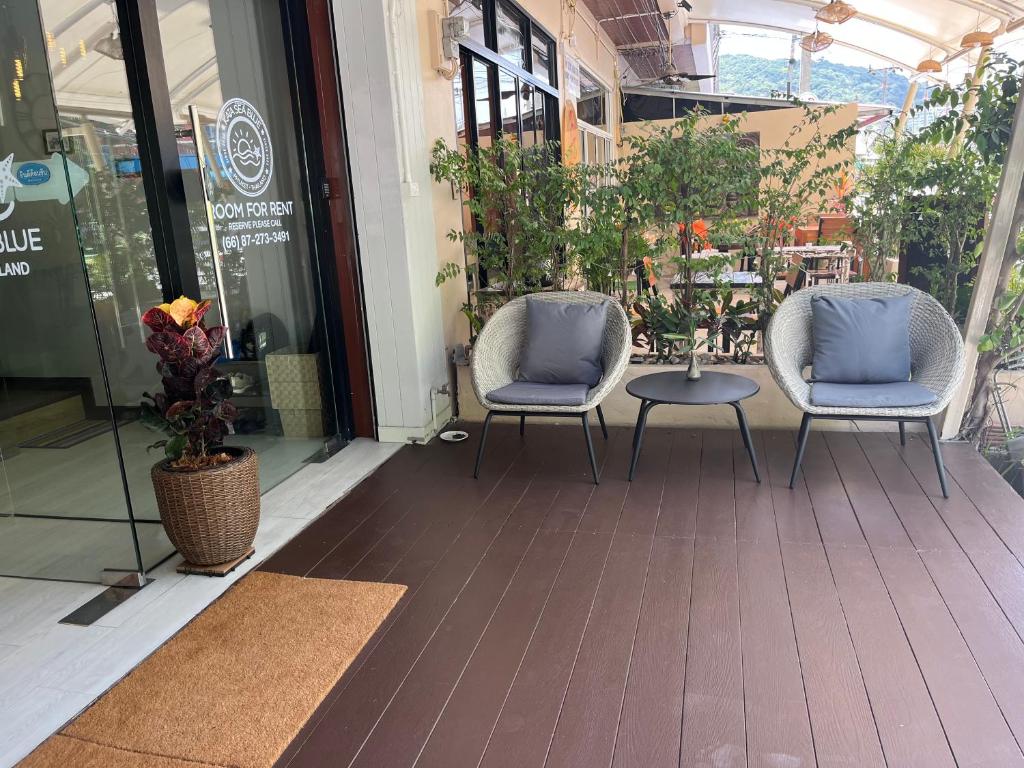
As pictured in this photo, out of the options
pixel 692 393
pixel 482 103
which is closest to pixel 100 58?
pixel 692 393

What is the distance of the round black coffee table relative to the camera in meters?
3.42

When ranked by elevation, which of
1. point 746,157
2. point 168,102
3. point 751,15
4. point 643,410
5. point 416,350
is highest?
point 751,15

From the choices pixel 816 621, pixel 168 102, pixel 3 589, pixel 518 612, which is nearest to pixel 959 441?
pixel 816 621

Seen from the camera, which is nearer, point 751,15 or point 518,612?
point 518,612

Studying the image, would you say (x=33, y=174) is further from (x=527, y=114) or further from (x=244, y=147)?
(x=527, y=114)

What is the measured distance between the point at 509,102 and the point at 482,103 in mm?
712

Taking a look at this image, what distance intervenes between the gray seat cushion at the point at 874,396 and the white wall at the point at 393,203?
2.11m

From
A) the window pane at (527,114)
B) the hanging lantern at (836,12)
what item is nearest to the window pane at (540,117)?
the window pane at (527,114)

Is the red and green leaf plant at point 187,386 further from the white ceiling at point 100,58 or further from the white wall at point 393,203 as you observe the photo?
the white wall at point 393,203

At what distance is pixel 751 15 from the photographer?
475 inches

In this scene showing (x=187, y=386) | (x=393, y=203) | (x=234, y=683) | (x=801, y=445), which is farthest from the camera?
(x=393, y=203)

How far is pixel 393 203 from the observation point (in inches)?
155

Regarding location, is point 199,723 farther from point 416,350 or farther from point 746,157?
point 746,157

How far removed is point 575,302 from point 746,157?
119cm
